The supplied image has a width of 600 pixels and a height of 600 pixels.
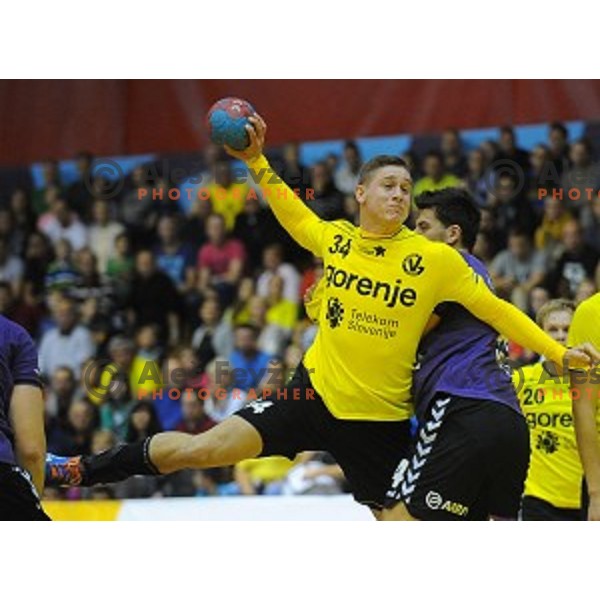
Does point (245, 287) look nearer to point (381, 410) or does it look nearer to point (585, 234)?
point (585, 234)

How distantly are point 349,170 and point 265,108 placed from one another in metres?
1.69

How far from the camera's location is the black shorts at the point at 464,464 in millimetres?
8086

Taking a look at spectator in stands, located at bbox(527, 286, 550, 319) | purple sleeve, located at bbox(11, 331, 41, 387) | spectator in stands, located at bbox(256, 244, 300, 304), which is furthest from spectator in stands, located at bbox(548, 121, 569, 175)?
purple sleeve, located at bbox(11, 331, 41, 387)

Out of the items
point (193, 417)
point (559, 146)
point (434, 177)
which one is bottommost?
point (193, 417)

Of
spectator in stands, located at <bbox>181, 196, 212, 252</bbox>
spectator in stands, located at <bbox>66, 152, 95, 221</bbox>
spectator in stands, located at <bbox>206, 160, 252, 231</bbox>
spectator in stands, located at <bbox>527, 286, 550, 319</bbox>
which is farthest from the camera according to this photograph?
spectator in stands, located at <bbox>66, 152, 95, 221</bbox>

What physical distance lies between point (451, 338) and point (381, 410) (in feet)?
1.68

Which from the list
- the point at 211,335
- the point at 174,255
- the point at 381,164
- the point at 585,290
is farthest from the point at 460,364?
the point at 174,255

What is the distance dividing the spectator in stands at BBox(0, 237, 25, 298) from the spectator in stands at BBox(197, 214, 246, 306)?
2.09m

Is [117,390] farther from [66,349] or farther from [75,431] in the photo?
[66,349]

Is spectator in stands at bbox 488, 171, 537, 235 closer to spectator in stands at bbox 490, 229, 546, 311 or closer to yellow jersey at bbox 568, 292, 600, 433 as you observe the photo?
spectator in stands at bbox 490, 229, 546, 311

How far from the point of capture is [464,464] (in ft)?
26.5

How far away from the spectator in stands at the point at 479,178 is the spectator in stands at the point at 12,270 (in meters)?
5.04

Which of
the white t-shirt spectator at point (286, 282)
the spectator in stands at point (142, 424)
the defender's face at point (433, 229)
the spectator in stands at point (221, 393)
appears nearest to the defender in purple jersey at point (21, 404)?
the defender's face at point (433, 229)

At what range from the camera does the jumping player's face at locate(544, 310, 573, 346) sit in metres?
9.92
